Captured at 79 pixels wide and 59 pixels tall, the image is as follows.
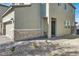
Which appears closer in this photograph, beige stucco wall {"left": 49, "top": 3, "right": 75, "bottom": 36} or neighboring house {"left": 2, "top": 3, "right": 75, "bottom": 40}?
neighboring house {"left": 2, "top": 3, "right": 75, "bottom": 40}

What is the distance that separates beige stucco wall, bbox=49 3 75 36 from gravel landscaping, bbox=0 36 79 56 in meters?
0.43

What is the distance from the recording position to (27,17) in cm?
468

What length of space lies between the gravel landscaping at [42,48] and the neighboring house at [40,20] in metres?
0.26

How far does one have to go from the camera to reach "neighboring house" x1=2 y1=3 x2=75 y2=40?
182 inches

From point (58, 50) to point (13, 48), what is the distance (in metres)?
1.35

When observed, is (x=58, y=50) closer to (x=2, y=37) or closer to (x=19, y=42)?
(x=19, y=42)

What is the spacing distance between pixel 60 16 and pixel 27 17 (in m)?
1.10

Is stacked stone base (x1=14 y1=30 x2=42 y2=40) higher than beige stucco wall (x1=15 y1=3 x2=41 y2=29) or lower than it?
lower

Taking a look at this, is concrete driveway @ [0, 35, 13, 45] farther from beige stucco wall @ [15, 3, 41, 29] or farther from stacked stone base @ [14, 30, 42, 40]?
beige stucco wall @ [15, 3, 41, 29]

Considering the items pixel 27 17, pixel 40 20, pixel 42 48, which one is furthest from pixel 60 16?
pixel 42 48

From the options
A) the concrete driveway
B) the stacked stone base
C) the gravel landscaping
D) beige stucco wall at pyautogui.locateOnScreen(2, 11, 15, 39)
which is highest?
beige stucco wall at pyautogui.locateOnScreen(2, 11, 15, 39)

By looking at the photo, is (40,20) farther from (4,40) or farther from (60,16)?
(4,40)

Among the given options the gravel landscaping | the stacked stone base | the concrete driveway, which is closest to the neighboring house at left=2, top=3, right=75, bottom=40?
the stacked stone base

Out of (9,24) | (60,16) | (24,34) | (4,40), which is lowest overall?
(4,40)
